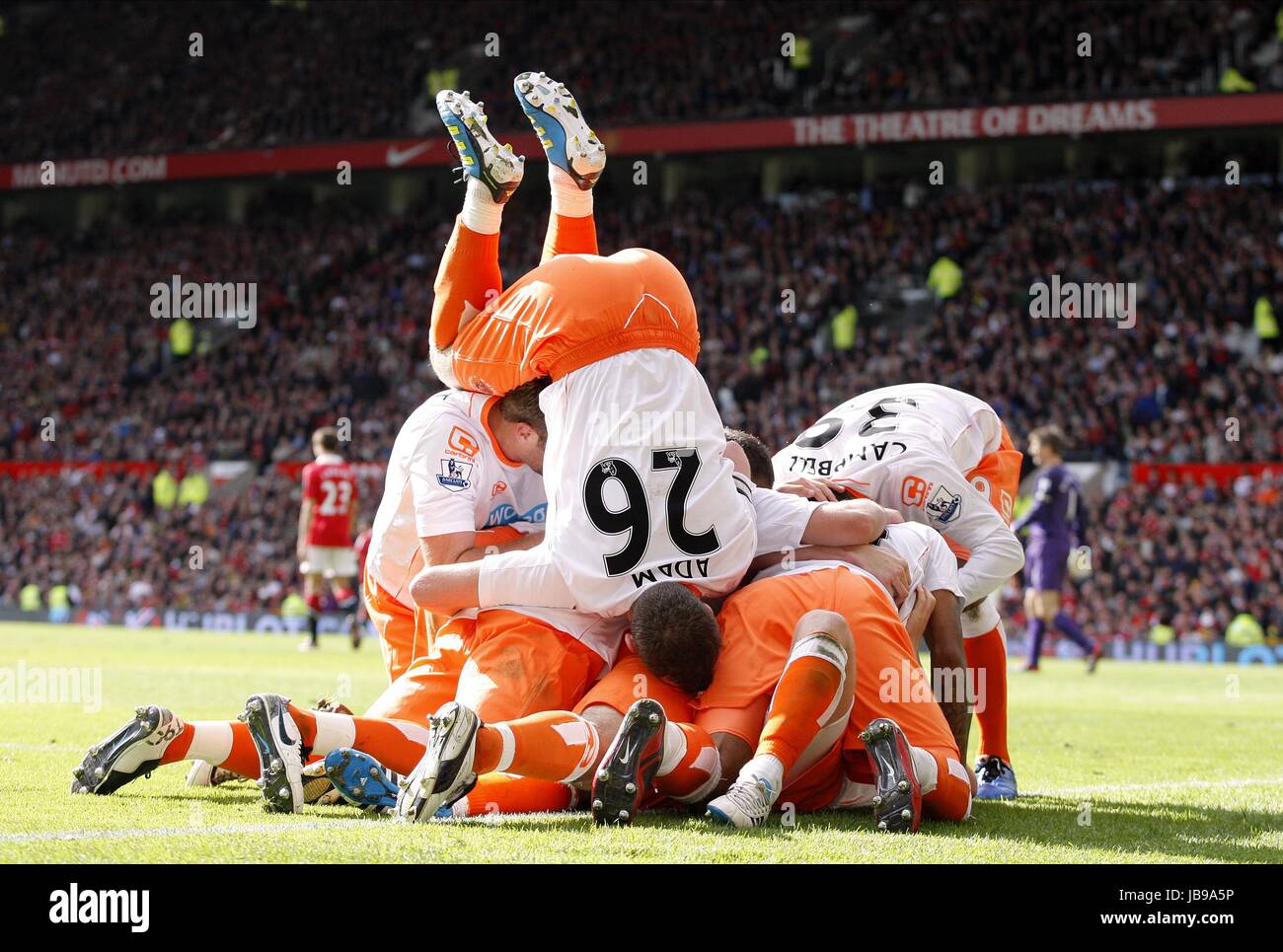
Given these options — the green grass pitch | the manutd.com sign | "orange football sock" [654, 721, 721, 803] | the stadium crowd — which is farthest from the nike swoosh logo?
"orange football sock" [654, 721, 721, 803]

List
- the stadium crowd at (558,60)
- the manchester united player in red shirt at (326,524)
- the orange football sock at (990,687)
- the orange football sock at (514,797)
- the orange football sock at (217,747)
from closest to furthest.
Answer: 1. the orange football sock at (514,797)
2. the orange football sock at (217,747)
3. the orange football sock at (990,687)
4. the manchester united player in red shirt at (326,524)
5. the stadium crowd at (558,60)

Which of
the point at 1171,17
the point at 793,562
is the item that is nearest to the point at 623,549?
the point at 793,562

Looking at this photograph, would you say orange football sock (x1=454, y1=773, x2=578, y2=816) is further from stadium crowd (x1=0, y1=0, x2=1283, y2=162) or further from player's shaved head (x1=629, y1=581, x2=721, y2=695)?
stadium crowd (x1=0, y1=0, x2=1283, y2=162)

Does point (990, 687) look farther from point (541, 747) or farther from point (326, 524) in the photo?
point (326, 524)

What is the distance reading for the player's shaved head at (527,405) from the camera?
17.9 feet

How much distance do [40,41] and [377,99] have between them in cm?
1030

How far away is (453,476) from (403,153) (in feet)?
83.2

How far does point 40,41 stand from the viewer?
36.1 m

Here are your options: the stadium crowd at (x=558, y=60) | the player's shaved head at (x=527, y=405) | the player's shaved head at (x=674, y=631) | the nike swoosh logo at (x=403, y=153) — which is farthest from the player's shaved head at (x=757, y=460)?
the nike swoosh logo at (x=403, y=153)

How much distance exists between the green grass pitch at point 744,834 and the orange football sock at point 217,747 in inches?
5.3

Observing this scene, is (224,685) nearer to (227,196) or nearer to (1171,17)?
(1171,17)

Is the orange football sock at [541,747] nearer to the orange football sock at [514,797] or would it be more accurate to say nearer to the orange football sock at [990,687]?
the orange football sock at [514,797]

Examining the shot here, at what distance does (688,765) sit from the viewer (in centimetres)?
454
